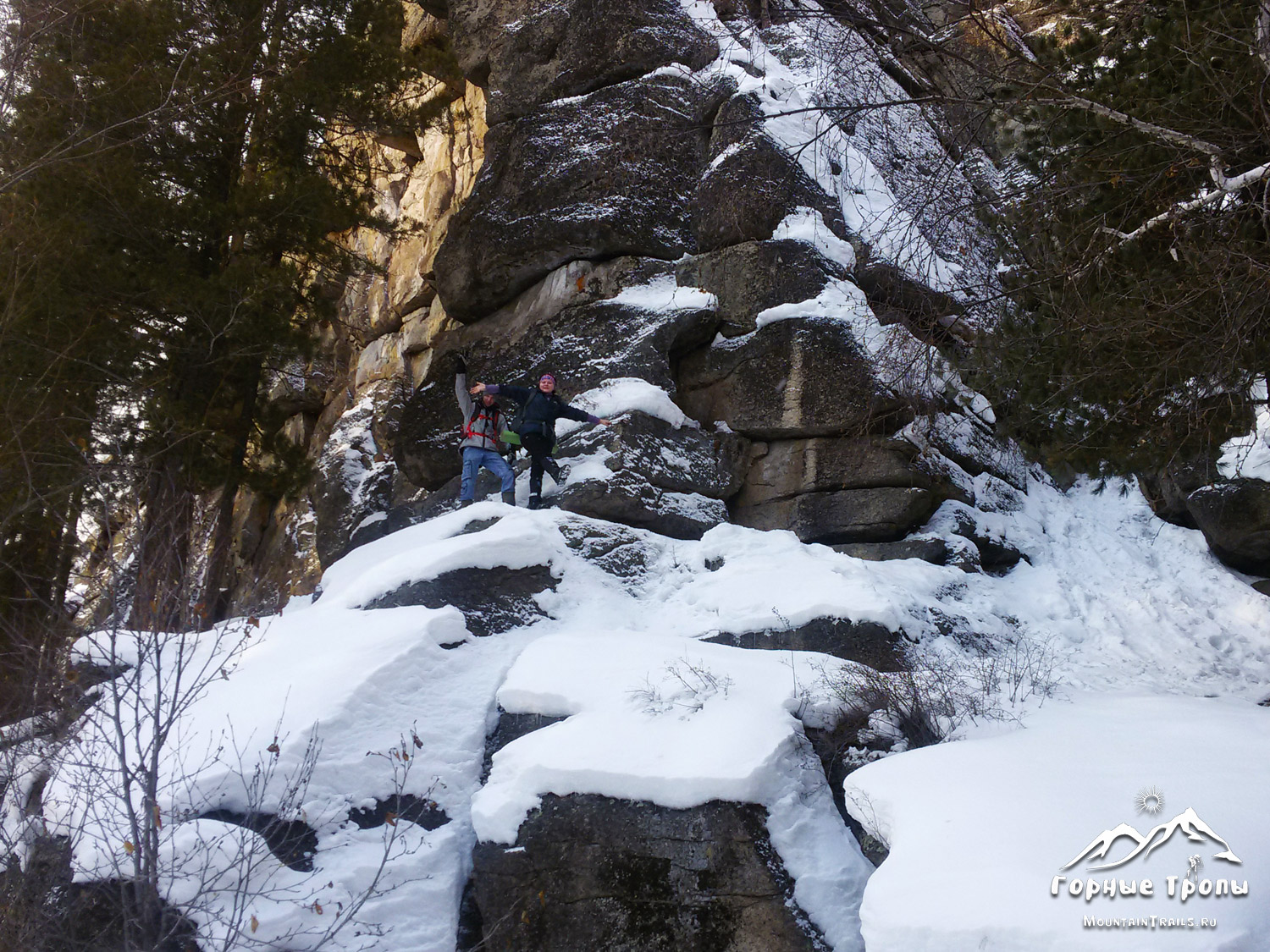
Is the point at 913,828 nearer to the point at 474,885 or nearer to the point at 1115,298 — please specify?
the point at 474,885

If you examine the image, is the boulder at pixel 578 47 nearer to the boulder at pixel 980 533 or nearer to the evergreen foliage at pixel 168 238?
the evergreen foliage at pixel 168 238

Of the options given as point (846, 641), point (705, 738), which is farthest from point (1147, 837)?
point (846, 641)

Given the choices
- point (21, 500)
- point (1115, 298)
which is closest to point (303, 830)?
point (21, 500)

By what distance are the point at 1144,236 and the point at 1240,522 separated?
5.52 m

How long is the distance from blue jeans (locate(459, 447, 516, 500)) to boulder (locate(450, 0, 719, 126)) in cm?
679

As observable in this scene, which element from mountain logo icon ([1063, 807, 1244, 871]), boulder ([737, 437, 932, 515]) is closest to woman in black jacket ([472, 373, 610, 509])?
boulder ([737, 437, 932, 515])

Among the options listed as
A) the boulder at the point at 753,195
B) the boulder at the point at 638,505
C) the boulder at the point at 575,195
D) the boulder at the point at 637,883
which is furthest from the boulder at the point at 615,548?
the boulder at the point at 575,195

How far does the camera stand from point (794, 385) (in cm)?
1064

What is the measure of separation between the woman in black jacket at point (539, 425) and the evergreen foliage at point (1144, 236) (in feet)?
14.7

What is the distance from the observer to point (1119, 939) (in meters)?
3.19

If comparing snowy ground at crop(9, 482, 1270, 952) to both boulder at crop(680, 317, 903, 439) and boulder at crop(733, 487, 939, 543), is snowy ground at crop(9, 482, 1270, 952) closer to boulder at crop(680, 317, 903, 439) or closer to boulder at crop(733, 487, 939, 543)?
boulder at crop(733, 487, 939, 543)

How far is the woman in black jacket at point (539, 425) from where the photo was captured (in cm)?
959

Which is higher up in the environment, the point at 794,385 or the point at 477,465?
the point at 794,385

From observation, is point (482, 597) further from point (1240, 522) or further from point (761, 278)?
point (1240, 522)
